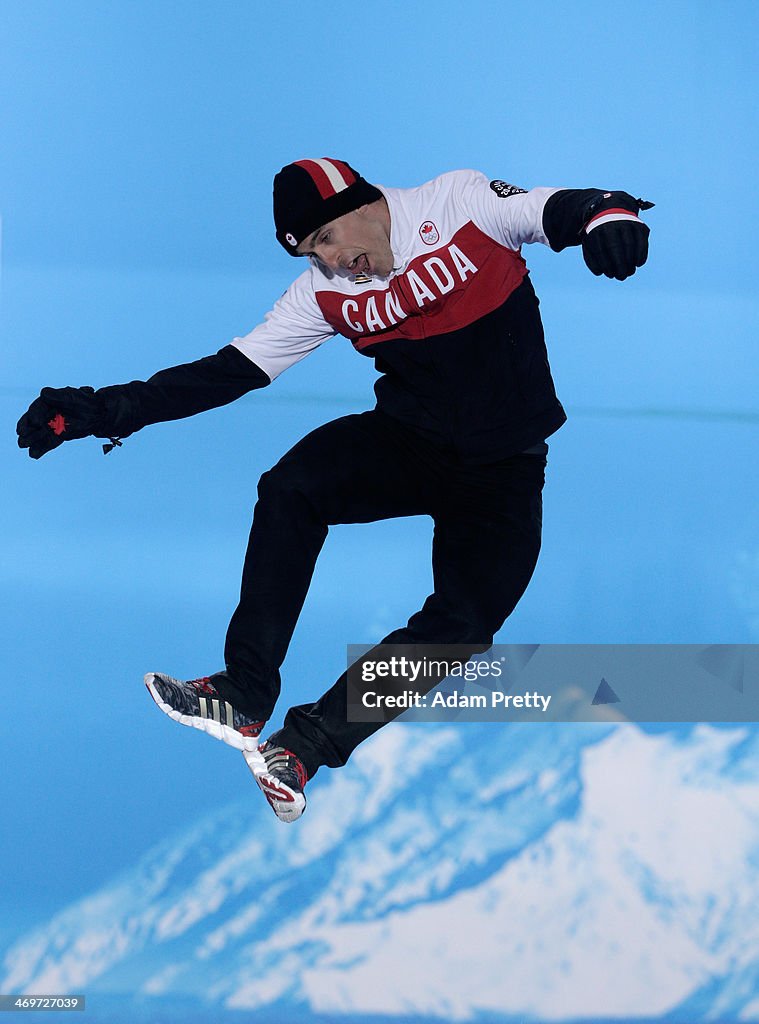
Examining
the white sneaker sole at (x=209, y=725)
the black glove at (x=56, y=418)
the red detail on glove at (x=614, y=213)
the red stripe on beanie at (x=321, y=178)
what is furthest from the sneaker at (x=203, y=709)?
the red detail on glove at (x=614, y=213)

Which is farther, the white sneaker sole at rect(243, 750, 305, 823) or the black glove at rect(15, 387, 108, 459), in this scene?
the black glove at rect(15, 387, 108, 459)

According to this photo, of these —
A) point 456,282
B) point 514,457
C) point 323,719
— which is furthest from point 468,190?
point 323,719

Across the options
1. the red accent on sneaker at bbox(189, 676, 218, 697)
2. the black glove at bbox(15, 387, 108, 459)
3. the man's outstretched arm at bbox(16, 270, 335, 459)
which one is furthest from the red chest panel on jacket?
the red accent on sneaker at bbox(189, 676, 218, 697)

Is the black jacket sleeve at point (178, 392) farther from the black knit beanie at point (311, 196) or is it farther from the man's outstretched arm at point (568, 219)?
the man's outstretched arm at point (568, 219)

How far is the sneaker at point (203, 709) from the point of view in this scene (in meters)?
1.90

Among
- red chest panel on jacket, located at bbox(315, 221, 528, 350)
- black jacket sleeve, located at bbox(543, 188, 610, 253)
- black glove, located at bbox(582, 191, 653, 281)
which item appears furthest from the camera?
red chest panel on jacket, located at bbox(315, 221, 528, 350)

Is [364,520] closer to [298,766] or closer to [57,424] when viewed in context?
[298,766]

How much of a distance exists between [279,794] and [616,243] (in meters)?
1.03

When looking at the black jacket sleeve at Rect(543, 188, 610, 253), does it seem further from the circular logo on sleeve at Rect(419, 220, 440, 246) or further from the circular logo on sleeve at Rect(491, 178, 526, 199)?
the circular logo on sleeve at Rect(419, 220, 440, 246)

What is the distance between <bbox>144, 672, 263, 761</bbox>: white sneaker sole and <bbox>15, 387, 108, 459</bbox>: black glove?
0.46 m

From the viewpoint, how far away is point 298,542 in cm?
200

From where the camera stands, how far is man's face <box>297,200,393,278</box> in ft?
6.54

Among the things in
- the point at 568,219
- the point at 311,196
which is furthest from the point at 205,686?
the point at 568,219

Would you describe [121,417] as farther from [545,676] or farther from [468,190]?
[545,676]
